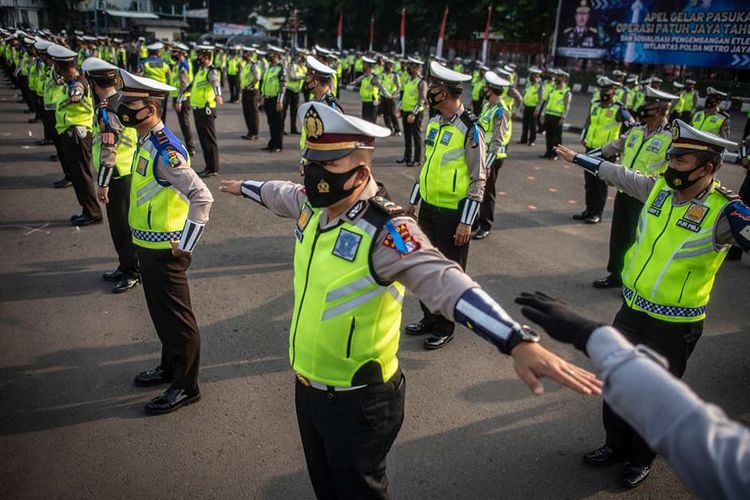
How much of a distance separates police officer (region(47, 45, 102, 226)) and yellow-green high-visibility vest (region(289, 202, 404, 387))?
644 centimetres

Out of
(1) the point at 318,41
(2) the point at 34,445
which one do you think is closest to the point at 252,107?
(2) the point at 34,445

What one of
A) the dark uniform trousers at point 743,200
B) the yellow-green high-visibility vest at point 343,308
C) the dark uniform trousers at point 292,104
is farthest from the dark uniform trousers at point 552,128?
the yellow-green high-visibility vest at point 343,308

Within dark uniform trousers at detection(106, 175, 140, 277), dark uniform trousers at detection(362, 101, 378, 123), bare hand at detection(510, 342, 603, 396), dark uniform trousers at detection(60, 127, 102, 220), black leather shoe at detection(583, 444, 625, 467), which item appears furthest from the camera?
dark uniform trousers at detection(362, 101, 378, 123)

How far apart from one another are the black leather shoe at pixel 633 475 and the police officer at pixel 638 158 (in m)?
3.33

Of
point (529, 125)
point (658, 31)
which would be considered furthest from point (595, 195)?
point (658, 31)

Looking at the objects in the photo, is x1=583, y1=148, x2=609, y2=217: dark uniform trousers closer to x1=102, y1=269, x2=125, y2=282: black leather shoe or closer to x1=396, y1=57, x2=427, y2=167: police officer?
x1=396, y1=57, x2=427, y2=167: police officer

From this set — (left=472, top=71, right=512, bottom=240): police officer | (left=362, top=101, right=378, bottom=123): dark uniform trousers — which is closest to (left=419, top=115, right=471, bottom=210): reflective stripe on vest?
(left=472, top=71, right=512, bottom=240): police officer

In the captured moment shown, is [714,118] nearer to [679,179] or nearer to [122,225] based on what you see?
[679,179]

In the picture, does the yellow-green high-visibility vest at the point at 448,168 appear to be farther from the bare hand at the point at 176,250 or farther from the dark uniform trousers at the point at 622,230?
the dark uniform trousers at the point at 622,230

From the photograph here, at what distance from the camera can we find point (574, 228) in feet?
28.6

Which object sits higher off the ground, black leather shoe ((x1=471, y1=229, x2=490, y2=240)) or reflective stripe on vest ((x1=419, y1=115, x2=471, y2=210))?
reflective stripe on vest ((x1=419, y1=115, x2=471, y2=210))

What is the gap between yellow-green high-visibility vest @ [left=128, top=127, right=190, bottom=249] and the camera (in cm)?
393

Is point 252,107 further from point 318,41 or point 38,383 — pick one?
point 318,41

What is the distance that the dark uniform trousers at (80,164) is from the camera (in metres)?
7.60
